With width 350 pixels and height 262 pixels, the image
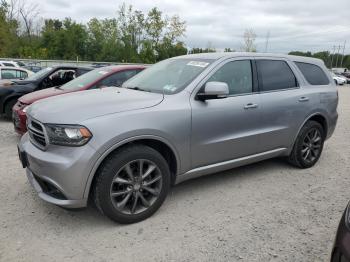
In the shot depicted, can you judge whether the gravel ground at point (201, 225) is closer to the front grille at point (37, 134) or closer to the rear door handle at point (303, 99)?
the front grille at point (37, 134)

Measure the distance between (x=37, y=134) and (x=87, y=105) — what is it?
1.87 feet

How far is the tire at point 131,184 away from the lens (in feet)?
9.85

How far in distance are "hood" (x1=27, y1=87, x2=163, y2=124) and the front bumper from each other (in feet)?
0.94

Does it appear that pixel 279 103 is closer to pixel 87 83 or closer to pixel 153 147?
pixel 153 147

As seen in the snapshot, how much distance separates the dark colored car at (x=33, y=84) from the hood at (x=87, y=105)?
4.72m

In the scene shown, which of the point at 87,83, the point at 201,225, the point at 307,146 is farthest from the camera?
the point at 87,83

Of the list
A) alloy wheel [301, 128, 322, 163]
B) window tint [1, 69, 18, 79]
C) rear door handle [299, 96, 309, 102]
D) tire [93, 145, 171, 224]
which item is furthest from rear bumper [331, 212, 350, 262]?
window tint [1, 69, 18, 79]

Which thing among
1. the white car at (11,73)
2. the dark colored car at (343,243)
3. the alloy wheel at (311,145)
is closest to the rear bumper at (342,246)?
the dark colored car at (343,243)

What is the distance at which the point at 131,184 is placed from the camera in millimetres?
3178

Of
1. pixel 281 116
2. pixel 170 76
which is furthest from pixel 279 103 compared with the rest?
pixel 170 76

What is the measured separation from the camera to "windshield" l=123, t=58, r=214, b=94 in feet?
12.2

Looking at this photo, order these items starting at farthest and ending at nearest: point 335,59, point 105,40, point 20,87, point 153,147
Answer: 1. point 335,59
2. point 105,40
3. point 20,87
4. point 153,147

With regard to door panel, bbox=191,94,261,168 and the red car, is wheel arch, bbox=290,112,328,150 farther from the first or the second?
the red car

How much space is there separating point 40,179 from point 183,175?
1.48 meters
